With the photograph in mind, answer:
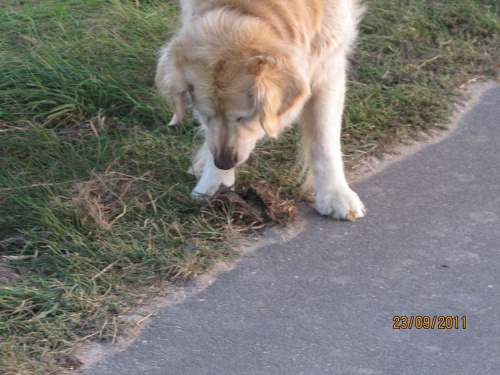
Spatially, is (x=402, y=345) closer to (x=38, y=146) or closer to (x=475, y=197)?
(x=475, y=197)

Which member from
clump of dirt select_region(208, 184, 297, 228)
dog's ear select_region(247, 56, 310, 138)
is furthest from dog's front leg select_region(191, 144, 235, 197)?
dog's ear select_region(247, 56, 310, 138)

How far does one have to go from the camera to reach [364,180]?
4.82m

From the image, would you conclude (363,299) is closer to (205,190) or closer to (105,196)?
(205,190)

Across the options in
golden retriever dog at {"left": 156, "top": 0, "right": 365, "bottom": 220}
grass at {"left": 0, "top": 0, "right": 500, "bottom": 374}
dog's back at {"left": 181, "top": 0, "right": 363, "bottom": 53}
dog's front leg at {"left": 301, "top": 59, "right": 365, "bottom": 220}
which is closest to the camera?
grass at {"left": 0, "top": 0, "right": 500, "bottom": 374}

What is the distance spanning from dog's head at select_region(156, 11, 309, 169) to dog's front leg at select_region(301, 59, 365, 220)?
0.52 meters

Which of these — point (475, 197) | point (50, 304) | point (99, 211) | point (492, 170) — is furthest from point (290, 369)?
point (492, 170)

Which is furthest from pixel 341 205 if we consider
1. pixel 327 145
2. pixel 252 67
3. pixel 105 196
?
pixel 105 196

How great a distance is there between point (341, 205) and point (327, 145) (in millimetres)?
345

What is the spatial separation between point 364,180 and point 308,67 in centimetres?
88

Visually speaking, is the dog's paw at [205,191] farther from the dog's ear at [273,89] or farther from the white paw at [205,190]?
the dog's ear at [273,89]

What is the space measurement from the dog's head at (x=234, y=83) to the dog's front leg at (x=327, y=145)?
52 cm

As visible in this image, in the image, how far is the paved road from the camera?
3.31 metres
